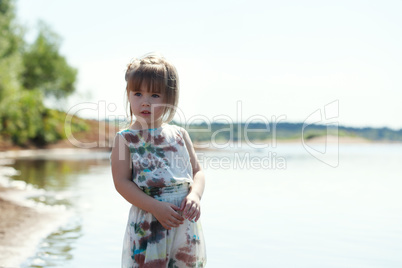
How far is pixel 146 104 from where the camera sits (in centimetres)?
247

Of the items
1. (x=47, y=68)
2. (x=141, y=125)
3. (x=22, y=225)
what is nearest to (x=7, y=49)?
(x=47, y=68)

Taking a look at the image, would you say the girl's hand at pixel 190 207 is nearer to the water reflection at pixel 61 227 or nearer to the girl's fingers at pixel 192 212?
the girl's fingers at pixel 192 212

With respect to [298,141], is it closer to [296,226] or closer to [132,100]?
[296,226]

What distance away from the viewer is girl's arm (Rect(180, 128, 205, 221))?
2.37 meters

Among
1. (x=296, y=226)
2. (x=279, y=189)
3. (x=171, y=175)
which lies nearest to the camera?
(x=171, y=175)

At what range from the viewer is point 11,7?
3133 centimetres

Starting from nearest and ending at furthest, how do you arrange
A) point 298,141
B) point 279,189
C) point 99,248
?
point 99,248, point 279,189, point 298,141

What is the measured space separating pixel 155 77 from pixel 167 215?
2.31ft

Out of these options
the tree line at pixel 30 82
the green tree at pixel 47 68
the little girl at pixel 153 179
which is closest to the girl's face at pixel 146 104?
the little girl at pixel 153 179

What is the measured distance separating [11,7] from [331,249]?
30.4 meters

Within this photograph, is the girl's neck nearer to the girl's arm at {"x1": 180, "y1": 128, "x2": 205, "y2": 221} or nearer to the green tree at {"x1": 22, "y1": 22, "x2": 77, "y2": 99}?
the girl's arm at {"x1": 180, "y1": 128, "x2": 205, "y2": 221}

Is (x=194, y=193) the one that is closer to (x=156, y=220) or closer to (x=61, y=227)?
(x=156, y=220)

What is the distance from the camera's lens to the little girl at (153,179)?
7.98ft

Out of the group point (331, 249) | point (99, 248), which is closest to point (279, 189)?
point (331, 249)
